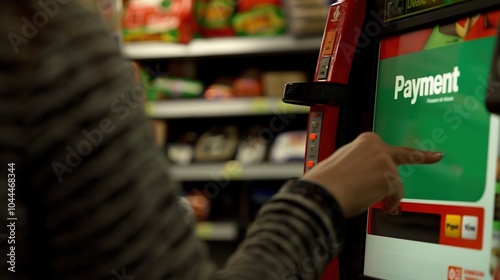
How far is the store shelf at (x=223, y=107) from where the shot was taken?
259 centimetres

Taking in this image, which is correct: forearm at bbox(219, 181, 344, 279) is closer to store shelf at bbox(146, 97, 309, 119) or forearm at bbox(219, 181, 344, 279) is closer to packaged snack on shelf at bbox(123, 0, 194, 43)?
store shelf at bbox(146, 97, 309, 119)

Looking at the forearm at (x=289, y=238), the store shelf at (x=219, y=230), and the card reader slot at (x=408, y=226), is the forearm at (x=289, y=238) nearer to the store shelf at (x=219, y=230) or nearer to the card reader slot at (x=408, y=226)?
the card reader slot at (x=408, y=226)

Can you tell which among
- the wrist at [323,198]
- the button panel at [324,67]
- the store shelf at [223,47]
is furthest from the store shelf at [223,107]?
the wrist at [323,198]

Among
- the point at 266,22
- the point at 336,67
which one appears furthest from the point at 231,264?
the point at 266,22

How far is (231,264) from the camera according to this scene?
566 mm

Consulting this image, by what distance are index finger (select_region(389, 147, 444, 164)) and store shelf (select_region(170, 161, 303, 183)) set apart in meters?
1.68

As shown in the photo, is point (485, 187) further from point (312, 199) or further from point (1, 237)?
point (1, 237)

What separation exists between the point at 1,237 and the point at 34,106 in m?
0.11

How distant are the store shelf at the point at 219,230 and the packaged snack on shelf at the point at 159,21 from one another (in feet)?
2.69

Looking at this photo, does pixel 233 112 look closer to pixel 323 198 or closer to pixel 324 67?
pixel 324 67

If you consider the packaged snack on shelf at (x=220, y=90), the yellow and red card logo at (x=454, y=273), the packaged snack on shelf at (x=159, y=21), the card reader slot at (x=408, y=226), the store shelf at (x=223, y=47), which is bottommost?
the yellow and red card logo at (x=454, y=273)

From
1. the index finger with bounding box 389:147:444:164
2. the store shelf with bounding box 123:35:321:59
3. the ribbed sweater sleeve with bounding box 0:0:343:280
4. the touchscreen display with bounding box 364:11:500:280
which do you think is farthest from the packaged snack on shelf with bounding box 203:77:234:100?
the ribbed sweater sleeve with bounding box 0:0:343:280

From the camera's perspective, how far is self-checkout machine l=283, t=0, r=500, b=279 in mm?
824

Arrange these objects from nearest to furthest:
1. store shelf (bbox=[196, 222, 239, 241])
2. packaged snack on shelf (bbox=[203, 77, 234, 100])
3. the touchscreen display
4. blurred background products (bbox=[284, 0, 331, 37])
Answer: the touchscreen display
blurred background products (bbox=[284, 0, 331, 37])
store shelf (bbox=[196, 222, 239, 241])
packaged snack on shelf (bbox=[203, 77, 234, 100])
